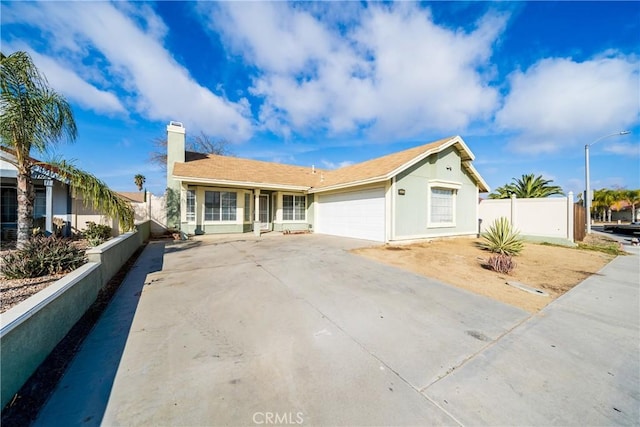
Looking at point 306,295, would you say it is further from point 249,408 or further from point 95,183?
point 95,183

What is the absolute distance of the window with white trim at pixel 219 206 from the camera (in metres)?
13.2

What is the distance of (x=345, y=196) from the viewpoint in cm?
1348

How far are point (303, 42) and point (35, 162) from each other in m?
9.91

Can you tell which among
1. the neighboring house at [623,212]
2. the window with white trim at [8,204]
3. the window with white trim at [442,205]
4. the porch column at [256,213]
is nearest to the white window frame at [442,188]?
the window with white trim at [442,205]

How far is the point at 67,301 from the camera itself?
3.23 meters

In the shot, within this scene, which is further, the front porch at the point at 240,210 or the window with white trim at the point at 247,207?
the window with white trim at the point at 247,207

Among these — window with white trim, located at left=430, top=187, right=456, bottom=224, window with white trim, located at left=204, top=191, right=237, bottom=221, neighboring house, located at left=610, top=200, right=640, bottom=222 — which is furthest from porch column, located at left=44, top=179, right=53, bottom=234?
neighboring house, located at left=610, top=200, right=640, bottom=222

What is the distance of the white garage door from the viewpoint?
11.3 meters

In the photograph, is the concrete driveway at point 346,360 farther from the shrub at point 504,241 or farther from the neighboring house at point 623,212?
the neighboring house at point 623,212

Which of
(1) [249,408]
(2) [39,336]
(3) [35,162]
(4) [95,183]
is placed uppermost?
→ (3) [35,162]

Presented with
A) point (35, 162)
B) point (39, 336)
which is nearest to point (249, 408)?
point (39, 336)

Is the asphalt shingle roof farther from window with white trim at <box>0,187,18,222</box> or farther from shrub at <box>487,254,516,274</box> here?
window with white trim at <box>0,187,18,222</box>

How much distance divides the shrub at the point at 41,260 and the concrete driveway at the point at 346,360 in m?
1.34

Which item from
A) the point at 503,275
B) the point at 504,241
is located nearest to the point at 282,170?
the point at 504,241
